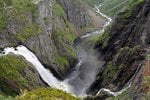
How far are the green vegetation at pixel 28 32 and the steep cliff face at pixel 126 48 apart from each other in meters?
25.7

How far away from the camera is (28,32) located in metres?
130

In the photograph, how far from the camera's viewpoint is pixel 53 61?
136 metres

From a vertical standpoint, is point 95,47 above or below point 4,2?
below

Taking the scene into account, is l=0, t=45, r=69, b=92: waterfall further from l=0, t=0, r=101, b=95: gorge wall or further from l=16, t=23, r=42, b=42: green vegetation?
l=16, t=23, r=42, b=42: green vegetation

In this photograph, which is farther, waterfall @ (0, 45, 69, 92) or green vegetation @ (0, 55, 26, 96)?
waterfall @ (0, 45, 69, 92)

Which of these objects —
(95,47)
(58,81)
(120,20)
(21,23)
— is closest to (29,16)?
(21,23)

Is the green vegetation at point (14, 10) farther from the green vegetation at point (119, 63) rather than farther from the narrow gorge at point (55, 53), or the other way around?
the green vegetation at point (119, 63)

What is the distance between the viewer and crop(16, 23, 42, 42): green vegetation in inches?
4970

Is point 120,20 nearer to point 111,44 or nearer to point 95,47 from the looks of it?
point 111,44

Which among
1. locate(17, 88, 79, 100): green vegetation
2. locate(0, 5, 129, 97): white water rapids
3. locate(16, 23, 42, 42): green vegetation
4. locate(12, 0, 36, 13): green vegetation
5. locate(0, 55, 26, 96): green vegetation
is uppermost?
locate(12, 0, 36, 13): green vegetation

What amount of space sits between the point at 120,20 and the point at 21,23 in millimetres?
41890

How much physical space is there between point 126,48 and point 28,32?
3707 cm

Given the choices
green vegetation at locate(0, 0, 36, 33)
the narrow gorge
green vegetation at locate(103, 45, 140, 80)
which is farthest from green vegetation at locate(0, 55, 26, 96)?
green vegetation at locate(103, 45, 140, 80)

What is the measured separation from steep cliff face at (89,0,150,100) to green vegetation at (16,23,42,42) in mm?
25680
